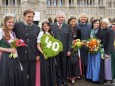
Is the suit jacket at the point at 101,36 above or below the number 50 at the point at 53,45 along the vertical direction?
above

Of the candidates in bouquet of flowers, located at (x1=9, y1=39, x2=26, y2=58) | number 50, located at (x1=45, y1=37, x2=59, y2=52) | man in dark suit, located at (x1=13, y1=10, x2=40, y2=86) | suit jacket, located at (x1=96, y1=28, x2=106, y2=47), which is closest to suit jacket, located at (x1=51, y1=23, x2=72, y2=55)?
number 50, located at (x1=45, y1=37, x2=59, y2=52)

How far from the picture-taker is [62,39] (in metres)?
9.71

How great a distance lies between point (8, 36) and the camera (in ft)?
26.3

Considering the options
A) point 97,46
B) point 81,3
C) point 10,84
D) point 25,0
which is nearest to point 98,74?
point 97,46

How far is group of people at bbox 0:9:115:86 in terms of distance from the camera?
8.05 meters

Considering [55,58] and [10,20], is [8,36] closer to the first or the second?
[10,20]

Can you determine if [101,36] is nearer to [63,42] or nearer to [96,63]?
[96,63]

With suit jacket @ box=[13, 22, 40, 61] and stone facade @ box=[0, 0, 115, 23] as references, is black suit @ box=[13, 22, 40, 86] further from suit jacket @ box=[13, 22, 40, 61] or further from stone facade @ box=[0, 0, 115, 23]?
stone facade @ box=[0, 0, 115, 23]

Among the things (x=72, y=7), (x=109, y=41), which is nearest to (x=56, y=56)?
(x=109, y=41)

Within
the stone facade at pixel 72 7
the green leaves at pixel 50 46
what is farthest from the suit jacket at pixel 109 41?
the stone facade at pixel 72 7

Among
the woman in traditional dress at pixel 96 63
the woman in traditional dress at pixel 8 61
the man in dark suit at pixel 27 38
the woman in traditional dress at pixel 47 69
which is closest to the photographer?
the woman in traditional dress at pixel 8 61

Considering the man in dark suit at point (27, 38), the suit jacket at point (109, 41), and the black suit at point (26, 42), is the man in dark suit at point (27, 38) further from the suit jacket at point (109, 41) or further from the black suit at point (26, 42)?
the suit jacket at point (109, 41)

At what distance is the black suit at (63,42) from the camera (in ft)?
31.7

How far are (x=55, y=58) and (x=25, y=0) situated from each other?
48.5 m
